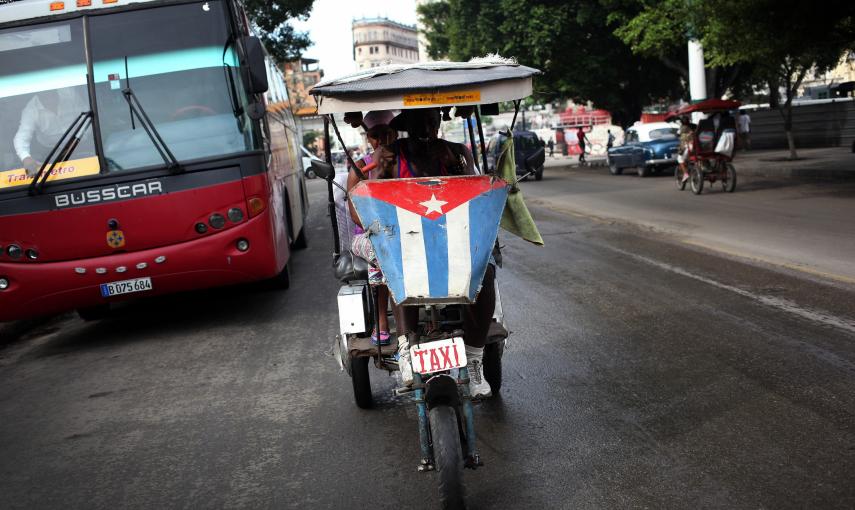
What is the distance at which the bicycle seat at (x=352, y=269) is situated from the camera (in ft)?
16.4

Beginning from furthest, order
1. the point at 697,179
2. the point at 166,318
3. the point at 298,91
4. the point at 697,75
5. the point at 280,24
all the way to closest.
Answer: the point at 298,91
the point at 280,24
the point at 697,75
the point at 697,179
the point at 166,318

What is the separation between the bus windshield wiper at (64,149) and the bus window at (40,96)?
48 millimetres

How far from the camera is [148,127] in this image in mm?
8539

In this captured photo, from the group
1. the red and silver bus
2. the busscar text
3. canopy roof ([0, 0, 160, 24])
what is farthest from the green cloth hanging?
canopy roof ([0, 0, 160, 24])

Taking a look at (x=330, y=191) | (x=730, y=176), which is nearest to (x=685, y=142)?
(x=730, y=176)

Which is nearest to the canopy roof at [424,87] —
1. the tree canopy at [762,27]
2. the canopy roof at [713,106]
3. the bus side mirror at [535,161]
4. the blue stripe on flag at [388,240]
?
the blue stripe on flag at [388,240]

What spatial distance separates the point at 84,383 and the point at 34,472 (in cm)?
226

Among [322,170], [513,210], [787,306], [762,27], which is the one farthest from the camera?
[762,27]

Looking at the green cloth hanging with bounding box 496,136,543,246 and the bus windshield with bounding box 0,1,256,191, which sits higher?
the bus windshield with bounding box 0,1,256,191

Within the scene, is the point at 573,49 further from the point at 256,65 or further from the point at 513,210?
the point at 513,210

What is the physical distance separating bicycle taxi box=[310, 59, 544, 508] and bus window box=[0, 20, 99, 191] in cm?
449

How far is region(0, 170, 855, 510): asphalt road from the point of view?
165 inches

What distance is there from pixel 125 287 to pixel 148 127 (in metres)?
1.58

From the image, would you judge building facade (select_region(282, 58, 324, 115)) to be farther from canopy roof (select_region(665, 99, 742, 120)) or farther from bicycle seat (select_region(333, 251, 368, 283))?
canopy roof (select_region(665, 99, 742, 120))
